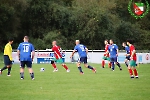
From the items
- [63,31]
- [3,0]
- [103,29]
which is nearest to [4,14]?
[3,0]

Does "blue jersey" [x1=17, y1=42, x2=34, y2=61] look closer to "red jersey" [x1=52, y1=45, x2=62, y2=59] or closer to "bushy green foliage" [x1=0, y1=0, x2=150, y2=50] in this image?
"red jersey" [x1=52, y1=45, x2=62, y2=59]

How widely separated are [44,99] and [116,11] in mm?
58682

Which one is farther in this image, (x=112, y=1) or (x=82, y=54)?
(x=112, y=1)

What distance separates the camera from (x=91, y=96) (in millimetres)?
13766

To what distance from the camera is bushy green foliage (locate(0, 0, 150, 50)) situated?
61.5 metres

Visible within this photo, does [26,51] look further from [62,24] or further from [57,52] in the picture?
[62,24]

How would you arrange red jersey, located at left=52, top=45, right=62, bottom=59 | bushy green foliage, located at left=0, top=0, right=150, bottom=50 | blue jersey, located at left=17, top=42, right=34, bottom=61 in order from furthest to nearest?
1. bushy green foliage, located at left=0, top=0, right=150, bottom=50
2. red jersey, located at left=52, top=45, right=62, bottom=59
3. blue jersey, located at left=17, top=42, right=34, bottom=61

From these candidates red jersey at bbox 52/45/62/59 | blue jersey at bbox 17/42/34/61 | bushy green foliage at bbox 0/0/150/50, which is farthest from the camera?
bushy green foliage at bbox 0/0/150/50

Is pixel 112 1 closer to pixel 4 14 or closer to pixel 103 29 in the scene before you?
pixel 103 29

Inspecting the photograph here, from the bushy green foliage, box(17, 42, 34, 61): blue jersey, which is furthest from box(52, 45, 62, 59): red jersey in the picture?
the bushy green foliage

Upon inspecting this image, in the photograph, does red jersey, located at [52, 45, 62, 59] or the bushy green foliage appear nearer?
red jersey, located at [52, 45, 62, 59]

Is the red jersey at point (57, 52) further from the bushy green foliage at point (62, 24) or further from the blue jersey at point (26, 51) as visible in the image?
the bushy green foliage at point (62, 24)

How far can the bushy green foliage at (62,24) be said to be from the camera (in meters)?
61.5

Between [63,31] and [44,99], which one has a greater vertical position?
[63,31]
